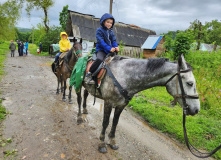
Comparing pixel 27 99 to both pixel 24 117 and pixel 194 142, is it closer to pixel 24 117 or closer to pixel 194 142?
pixel 24 117

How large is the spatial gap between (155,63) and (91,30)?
20.2m

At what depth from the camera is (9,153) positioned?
2.90 m

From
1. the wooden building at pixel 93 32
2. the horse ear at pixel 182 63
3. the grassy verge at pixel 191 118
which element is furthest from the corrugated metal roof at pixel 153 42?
the horse ear at pixel 182 63

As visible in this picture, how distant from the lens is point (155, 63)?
251cm

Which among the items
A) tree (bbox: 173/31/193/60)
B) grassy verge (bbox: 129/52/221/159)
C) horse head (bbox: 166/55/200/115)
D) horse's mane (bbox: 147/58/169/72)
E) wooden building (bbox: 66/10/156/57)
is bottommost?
grassy verge (bbox: 129/52/221/159)

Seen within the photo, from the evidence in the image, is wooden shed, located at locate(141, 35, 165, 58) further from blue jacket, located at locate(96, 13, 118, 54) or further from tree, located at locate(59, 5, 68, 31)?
tree, located at locate(59, 5, 68, 31)

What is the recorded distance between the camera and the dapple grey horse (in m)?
2.26

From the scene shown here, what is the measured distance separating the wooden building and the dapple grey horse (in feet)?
43.4

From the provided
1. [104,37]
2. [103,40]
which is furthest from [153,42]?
[103,40]

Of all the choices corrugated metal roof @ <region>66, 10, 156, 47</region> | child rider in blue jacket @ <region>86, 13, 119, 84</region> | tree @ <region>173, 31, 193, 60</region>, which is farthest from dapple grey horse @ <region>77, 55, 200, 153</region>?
corrugated metal roof @ <region>66, 10, 156, 47</region>

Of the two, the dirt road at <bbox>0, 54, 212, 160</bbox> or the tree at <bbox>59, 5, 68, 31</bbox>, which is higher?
the tree at <bbox>59, 5, 68, 31</bbox>

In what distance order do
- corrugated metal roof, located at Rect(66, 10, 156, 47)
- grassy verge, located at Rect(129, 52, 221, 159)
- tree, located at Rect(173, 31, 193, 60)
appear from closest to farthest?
grassy verge, located at Rect(129, 52, 221, 159) → tree, located at Rect(173, 31, 193, 60) → corrugated metal roof, located at Rect(66, 10, 156, 47)

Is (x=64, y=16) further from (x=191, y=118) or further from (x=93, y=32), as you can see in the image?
(x=191, y=118)

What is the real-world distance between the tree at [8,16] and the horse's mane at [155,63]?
31.1 meters
